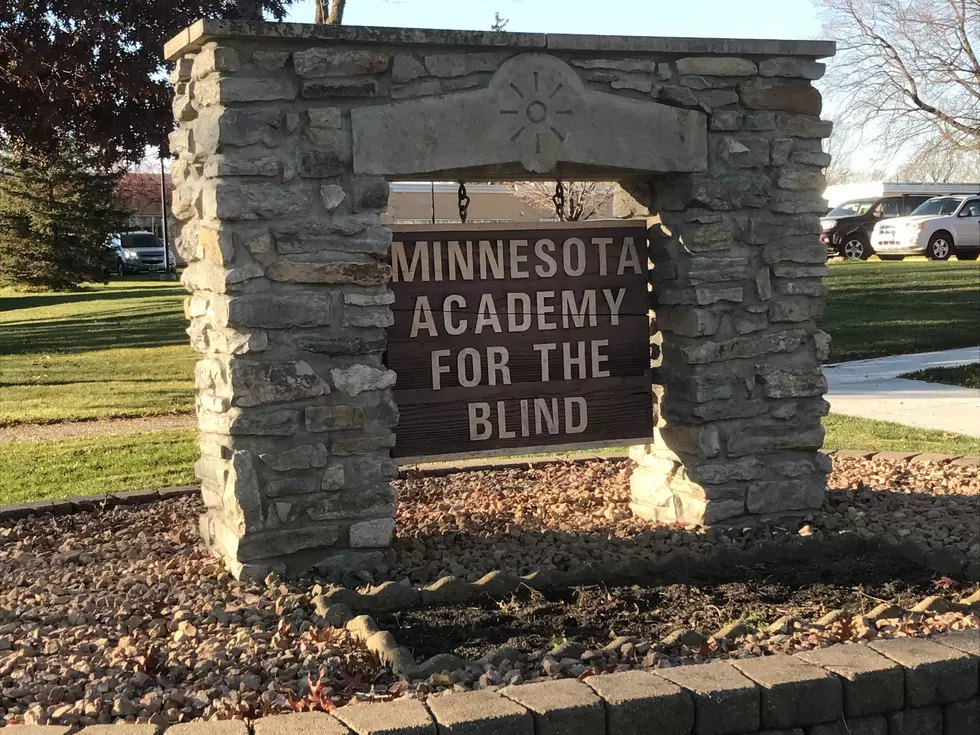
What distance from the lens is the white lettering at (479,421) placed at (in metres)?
5.20

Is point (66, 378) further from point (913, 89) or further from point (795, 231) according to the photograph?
point (913, 89)

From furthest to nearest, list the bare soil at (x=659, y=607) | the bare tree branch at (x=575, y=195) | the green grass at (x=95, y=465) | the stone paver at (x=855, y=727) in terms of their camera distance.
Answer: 1. the bare tree branch at (x=575, y=195)
2. the green grass at (x=95, y=465)
3. the bare soil at (x=659, y=607)
4. the stone paver at (x=855, y=727)

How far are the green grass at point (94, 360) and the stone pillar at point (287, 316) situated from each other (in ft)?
21.0

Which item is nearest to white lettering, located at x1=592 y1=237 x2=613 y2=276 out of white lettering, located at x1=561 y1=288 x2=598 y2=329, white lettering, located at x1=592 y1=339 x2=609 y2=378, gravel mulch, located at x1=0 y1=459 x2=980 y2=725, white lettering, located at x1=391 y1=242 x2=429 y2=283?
white lettering, located at x1=561 y1=288 x2=598 y2=329

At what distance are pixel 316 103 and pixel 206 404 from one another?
144 centimetres

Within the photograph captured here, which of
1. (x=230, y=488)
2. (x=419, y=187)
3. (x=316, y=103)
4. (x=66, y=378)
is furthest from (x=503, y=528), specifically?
(x=419, y=187)

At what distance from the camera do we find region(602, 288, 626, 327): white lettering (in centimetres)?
546

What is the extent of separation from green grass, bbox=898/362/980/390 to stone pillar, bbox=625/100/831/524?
5677mm

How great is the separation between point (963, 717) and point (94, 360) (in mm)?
13814

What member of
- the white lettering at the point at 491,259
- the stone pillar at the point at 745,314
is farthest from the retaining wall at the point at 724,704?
the white lettering at the point at 491,259

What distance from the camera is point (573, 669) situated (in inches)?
137

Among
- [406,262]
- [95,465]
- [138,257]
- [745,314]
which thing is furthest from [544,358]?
[138,257]

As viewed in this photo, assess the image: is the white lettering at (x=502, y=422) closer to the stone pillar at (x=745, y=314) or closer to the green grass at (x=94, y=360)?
the stone pillar at (x=745, y=314)

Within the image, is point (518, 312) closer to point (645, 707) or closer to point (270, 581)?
point (270, 581)
